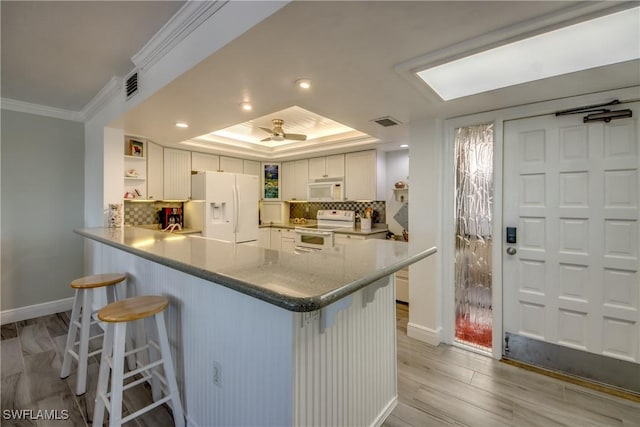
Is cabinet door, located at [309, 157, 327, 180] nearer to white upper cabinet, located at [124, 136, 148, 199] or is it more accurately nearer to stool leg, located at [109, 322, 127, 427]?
white upper cabinet, located at [124, 136, 148, 199]

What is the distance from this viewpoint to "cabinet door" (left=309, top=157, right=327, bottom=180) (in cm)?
483

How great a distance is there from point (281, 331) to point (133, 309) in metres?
0.98

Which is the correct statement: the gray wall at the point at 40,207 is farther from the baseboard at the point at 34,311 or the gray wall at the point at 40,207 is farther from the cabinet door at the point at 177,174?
the cabinet door at the point at 177,174

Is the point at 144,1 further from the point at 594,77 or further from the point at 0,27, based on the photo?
the point at 594,77

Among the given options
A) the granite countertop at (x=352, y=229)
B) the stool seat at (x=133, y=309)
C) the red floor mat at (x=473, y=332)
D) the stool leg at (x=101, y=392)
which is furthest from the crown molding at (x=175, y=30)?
the red floor mat at (x=473, y=332)

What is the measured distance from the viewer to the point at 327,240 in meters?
4.29

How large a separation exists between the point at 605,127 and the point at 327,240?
10.4 feet

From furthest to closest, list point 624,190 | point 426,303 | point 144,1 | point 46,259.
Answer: point 46,259 → point 426,303 → point 624,190 → point 144,1

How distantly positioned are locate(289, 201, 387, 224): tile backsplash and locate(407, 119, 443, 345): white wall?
1.81 metres

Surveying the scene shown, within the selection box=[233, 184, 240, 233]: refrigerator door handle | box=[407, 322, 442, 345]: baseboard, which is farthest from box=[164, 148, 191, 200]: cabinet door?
box=[407, 322, 442, 345]: baseboard

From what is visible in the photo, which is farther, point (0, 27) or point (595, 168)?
point (595, 168)

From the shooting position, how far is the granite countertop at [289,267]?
88 centimetres

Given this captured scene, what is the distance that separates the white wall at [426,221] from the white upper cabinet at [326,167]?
6.32ft

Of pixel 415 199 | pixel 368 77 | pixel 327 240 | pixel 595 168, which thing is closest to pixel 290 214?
pixel 327 240
